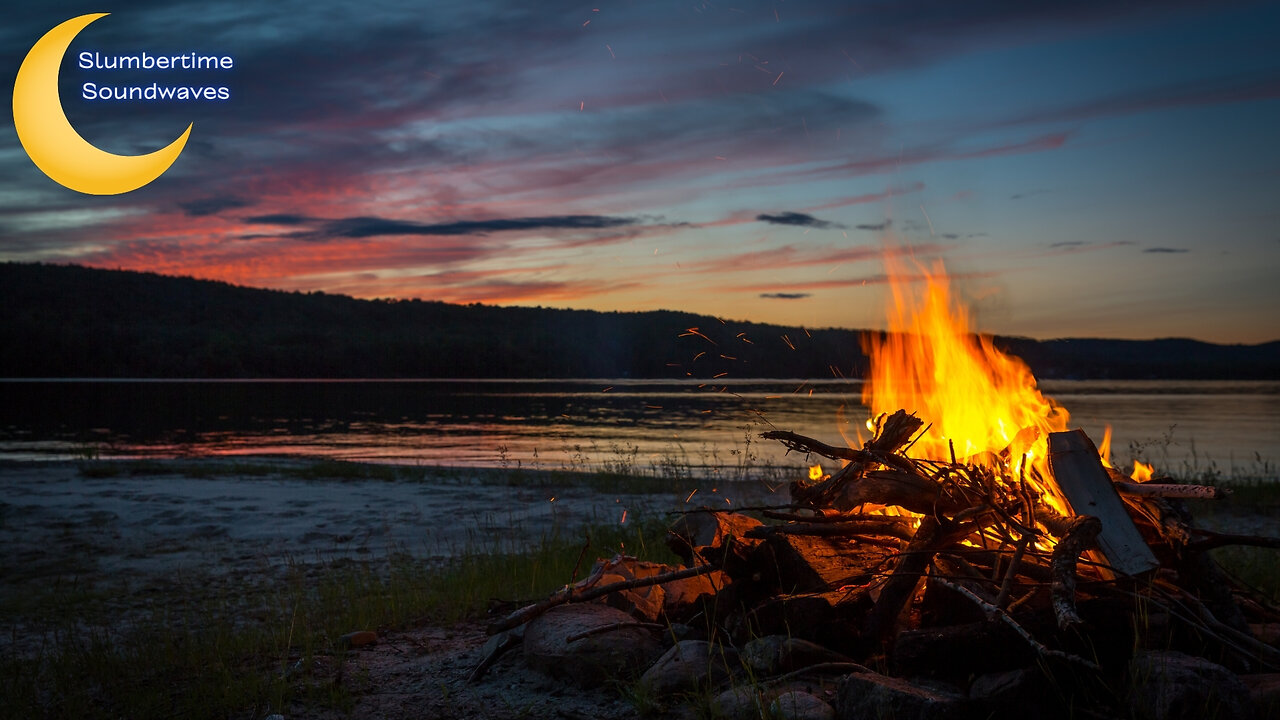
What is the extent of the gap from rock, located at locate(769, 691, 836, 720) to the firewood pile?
12 mm

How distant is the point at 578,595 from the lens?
178 inches

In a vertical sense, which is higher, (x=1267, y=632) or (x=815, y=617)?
(x=815, y=617)

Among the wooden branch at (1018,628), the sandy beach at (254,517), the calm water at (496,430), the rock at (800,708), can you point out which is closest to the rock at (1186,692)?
the wooden branch at (1018,628)

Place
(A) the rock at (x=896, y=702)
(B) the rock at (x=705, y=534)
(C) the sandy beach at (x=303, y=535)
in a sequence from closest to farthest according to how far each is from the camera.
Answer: (A) the rock at (x=896, y=702) → (C) the sandy beach at (x=303, y=535) → (B) the rock at (x=705, y=534)

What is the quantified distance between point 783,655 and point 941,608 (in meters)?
0.78

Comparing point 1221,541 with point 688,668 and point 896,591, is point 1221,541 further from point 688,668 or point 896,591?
point 688,668

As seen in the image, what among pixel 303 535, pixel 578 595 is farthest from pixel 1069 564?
pixel 303 535

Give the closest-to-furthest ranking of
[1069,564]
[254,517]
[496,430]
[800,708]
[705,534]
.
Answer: [800,708] → [1069,564] → [705,534] → [254,517] → [496,430]

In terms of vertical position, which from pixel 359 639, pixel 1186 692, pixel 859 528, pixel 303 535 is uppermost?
pixel 859 528

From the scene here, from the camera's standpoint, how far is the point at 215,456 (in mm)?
21297

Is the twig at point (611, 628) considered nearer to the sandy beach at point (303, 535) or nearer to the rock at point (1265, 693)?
the sandy beach at point (303, 535)

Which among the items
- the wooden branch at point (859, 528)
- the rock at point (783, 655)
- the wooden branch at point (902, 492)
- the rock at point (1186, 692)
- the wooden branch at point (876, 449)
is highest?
the wooden branch at point (876, 449)

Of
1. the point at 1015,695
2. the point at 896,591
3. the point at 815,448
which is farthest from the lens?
the point at 815,448

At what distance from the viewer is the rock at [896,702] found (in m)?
3.01
